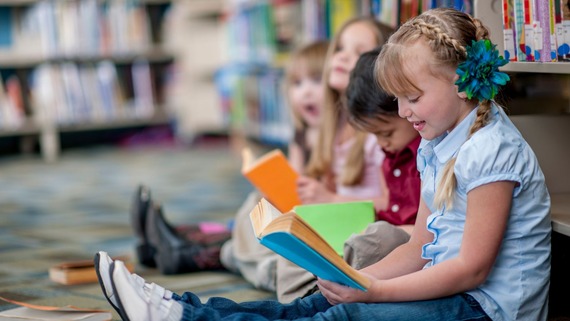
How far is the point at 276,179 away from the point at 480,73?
2.57 ft

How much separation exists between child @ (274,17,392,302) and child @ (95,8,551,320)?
0.56 m

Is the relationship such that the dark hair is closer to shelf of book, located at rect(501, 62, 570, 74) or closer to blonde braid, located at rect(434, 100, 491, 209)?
shelf of book, located at rect(501, 62, 570, 74)

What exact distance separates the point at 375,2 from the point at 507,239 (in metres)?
1.32

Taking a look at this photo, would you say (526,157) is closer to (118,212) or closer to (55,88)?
(118,212)

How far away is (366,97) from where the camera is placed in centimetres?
154

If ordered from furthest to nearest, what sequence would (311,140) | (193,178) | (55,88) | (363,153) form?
(55,88)
(193,178)
(311,140)
(363,153)

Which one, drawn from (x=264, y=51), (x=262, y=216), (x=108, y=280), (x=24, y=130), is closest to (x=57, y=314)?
(x=108, y=280)

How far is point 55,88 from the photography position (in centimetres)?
480

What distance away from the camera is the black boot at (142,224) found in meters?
2.04

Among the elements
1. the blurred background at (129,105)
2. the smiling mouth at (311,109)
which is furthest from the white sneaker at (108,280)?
the smiling mouth at (311,109)

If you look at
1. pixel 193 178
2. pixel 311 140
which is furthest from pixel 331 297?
pixel 193 178

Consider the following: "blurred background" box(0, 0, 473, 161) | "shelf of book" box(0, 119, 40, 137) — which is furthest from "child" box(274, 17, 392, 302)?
"shelf of book" box(0, 119, 40, 137)

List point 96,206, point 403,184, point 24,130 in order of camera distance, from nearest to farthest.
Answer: point 403,184
point 96,206
point 24,130

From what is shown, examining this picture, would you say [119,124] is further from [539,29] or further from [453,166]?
[453,166]
